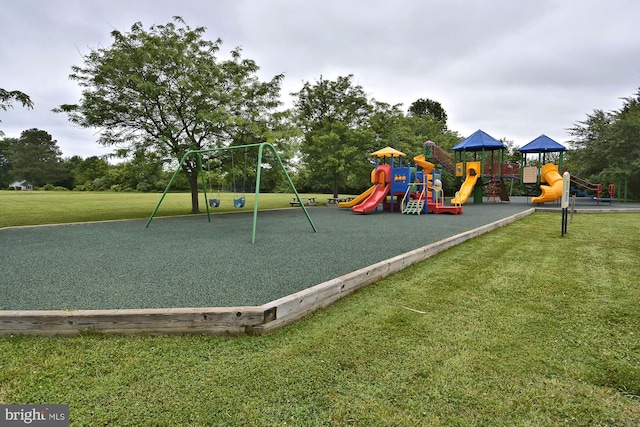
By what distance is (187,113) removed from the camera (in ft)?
39.7

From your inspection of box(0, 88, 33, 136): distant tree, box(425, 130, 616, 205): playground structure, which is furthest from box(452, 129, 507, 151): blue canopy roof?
box(0, 88, 33, 136): distant tree

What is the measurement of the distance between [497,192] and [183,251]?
21.5m

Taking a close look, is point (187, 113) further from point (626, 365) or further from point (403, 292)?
point (626, 365)

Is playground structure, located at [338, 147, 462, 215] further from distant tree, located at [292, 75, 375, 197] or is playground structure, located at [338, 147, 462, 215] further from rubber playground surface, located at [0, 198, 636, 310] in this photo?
rubber playground surface, located at [0, 198, 636, 310]

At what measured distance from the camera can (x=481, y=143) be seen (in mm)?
19656

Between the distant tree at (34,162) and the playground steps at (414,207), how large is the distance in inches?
2914

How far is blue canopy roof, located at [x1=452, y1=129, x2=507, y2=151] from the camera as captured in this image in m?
19.5

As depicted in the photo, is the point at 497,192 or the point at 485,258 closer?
the point at 485,258

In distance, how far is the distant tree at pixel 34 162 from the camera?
61844 millimetres

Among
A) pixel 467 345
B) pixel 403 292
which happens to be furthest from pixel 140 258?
pixel 467 345

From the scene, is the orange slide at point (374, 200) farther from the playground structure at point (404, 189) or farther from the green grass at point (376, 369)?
the green grass at point (376, 369)

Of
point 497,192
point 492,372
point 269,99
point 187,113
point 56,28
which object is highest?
point 56,28

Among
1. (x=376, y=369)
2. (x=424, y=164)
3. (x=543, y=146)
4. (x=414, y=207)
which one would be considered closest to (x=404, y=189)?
(x=414, y=207)
